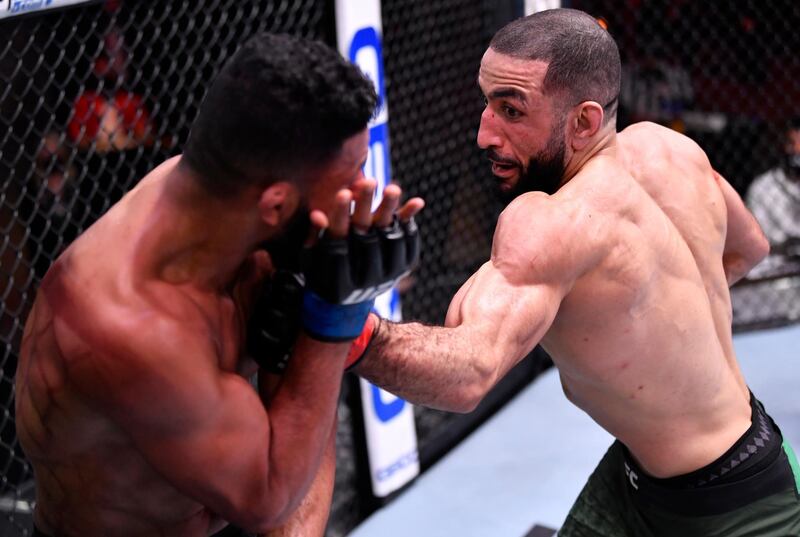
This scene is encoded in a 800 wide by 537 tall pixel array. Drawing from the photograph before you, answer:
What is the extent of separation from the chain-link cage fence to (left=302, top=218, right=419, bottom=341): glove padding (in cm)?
323

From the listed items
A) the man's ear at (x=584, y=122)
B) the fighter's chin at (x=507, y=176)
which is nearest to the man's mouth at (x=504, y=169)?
the fighter's chin at (x=507, y=176)

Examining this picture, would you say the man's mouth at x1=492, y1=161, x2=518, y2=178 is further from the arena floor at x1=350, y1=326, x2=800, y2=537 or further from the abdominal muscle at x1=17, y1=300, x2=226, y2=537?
the arena floor at x1=350, y1=326, x2=800, y2=537

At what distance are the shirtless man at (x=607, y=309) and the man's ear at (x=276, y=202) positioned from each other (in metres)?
0.33

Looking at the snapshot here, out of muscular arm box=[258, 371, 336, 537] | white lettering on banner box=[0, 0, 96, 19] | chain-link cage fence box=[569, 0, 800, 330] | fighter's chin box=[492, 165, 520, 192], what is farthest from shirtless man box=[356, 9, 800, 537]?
chain-link cage fence box=[569, 0, 800, 330]

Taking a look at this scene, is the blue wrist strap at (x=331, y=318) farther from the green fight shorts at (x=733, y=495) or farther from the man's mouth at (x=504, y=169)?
the green fight shorts at (x=733, y=495)

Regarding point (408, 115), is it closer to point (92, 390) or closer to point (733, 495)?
point (733, 495)

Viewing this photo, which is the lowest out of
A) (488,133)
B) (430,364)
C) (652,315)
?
(652,315)

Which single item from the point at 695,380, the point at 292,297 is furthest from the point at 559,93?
the point at 292,297

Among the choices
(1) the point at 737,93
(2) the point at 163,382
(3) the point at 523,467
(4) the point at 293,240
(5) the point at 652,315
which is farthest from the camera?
(1) the point at 737,93

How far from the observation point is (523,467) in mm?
3318

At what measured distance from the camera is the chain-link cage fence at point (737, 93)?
4406 millimetres

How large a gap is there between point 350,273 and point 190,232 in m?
0.22

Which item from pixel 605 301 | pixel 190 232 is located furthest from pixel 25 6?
pixel 605 301

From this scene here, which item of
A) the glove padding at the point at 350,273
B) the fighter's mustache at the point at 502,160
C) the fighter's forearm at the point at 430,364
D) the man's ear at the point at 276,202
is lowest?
the fighter's forearm at the point at 430,364
